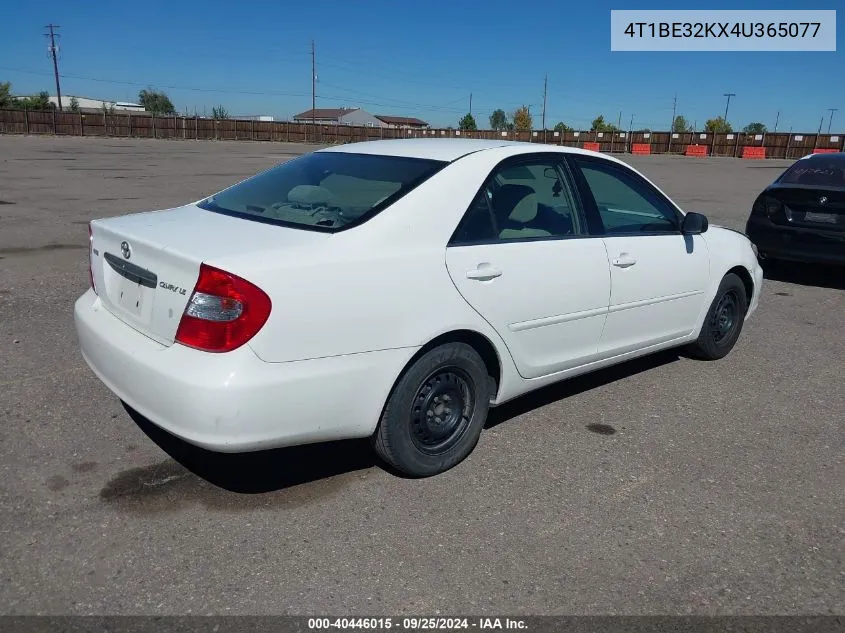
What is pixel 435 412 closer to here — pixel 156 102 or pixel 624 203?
pixel 624 203

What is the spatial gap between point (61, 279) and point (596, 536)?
5971mm

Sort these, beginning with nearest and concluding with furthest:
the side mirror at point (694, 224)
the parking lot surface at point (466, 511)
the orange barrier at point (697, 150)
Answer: the parking lot surface at point (466, 511) < the side mirror at point (694, 224) < the orange barrier at point (697, 150)

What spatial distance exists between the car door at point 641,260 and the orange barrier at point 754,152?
53141mm

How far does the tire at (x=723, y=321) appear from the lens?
509 cm

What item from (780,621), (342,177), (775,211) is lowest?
(780,621)

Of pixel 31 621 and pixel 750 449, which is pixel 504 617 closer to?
pixel 31 621

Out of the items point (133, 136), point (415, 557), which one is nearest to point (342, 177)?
point (415, 557)

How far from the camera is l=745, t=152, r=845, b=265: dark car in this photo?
7.61 metres

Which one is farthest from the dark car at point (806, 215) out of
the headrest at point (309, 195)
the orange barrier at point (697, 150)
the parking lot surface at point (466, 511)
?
the orange barrier at point (697, 150)

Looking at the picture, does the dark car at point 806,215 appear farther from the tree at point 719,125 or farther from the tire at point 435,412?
the tree at point 719,125

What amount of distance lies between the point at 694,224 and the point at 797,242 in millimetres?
4149

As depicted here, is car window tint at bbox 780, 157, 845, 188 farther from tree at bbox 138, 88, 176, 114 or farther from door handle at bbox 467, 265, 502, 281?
tree at bbox 138, 88, 176, 114

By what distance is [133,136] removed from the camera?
56.3 m

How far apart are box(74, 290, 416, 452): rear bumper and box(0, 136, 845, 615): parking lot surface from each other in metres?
0.43
